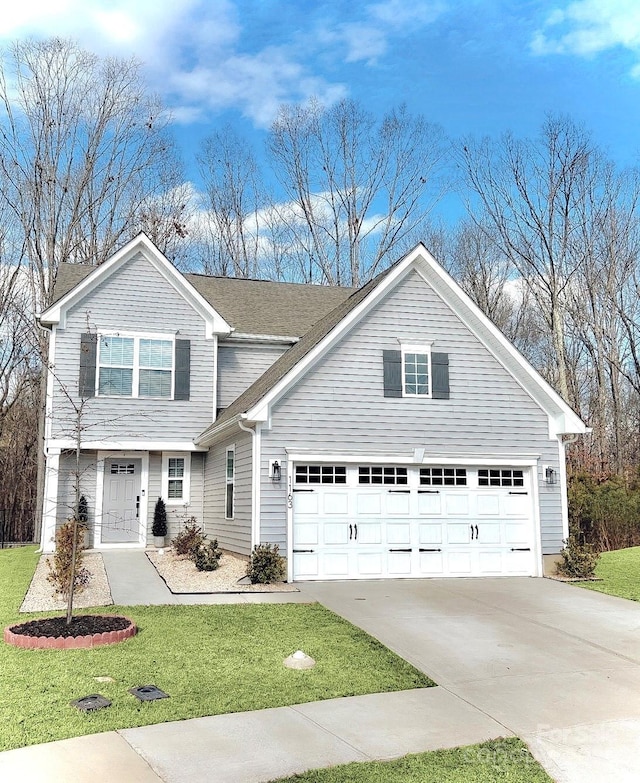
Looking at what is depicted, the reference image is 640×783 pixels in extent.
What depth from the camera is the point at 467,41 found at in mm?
16734

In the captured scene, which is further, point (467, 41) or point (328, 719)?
point (467, 41)

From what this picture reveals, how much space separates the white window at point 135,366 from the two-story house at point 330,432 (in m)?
0.03

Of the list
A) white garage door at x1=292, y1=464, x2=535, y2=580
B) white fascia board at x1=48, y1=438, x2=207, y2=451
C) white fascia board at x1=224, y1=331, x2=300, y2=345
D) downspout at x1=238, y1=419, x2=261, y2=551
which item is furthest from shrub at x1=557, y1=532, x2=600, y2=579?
white fascia board at x1=224, y1=331, x2=300, y2=345

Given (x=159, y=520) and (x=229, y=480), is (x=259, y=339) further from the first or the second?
(x=159, y=520)

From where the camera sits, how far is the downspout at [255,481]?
43.5 ft

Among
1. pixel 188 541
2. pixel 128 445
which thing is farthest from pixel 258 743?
A: pixel 128 445

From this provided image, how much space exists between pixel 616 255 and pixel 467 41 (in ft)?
52.0

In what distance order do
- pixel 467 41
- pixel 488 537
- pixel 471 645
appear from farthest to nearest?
pixel 467 41
pixel 488 537
pixel 471 645

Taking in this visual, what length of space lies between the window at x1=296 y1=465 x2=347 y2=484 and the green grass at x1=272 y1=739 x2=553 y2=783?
27.8ft

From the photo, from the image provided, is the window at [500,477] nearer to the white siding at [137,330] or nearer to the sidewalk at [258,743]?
the white siding at [137,330]

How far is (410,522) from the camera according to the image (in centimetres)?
1411

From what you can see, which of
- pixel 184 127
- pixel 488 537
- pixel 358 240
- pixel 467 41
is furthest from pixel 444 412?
pixel 184 127

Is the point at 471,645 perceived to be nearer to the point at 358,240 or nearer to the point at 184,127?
the point at 358,240

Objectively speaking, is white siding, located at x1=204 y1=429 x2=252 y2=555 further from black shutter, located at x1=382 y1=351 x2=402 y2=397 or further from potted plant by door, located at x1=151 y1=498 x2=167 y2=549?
black shutter, located at x1=382 y1=351 x2=402 y2=397
